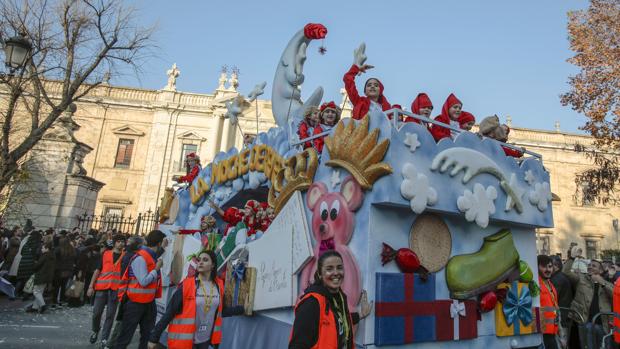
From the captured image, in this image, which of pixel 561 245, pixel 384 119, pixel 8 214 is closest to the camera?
pixel 384 119

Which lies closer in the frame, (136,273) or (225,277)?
(136,273)

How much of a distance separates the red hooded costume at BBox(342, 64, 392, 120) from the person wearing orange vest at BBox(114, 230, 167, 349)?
3.25m

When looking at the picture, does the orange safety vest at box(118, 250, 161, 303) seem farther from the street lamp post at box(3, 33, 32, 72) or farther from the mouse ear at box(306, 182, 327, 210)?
the street lamp post at box(3, 33, 32, 72)

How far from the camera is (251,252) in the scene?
20.0 feet

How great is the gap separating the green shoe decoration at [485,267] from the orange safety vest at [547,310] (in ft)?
2.86

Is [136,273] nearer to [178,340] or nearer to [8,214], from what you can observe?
[178,340]

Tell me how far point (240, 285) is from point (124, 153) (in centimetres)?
2868

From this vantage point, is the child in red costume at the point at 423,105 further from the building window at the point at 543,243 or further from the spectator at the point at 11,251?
the building window at the point at 543,243

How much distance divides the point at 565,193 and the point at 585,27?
2359 cm

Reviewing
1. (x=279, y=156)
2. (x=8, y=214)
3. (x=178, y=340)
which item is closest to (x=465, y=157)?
(x=279, y=156)

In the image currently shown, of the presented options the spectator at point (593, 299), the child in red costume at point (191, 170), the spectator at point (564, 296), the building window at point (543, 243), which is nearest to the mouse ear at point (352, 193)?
the spectator at point (593, 299)

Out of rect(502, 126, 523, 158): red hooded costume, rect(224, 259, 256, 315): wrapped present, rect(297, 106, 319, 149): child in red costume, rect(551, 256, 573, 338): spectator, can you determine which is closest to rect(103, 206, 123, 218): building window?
rect(224, 259, 256, 315): wrapped present

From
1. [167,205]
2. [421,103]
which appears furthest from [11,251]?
[421,103]

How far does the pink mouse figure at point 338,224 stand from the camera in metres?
4.21
